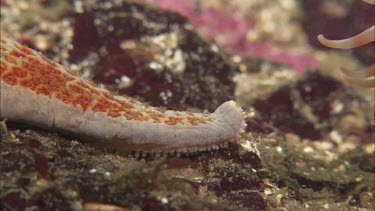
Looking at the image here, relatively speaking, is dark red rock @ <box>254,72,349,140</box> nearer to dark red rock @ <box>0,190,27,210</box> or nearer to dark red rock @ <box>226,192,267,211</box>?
dark red rock @ <box>226,192,267,211</box>

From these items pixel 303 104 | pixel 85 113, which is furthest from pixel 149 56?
pixel 303 104

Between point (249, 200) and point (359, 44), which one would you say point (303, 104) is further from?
point (249, 200)

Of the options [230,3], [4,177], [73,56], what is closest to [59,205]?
[4,177]

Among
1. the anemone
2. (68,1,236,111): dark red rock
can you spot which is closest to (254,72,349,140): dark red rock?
(68,1,236,111): dark red rock

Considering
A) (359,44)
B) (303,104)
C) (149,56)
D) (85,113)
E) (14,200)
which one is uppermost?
(359,44)

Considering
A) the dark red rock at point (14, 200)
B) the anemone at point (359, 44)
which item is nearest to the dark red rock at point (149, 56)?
the anemone at point (359, 44)

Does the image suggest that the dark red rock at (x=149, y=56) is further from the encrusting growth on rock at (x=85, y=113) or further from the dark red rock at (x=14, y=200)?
the dark red rock at (x=14, y=200)

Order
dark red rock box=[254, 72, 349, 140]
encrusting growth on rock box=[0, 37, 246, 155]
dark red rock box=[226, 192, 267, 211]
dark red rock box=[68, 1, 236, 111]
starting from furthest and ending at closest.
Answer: dark red rock box=[254, 72, 349, 140] → dark red rock box=[68, 1, 236, 111] → dark red rock box=[226, 192, 267, 211] → encrusting growth on rock box=[0, 37, 246, 155]

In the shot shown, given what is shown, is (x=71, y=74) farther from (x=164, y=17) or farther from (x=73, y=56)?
(x=164, y=17)
